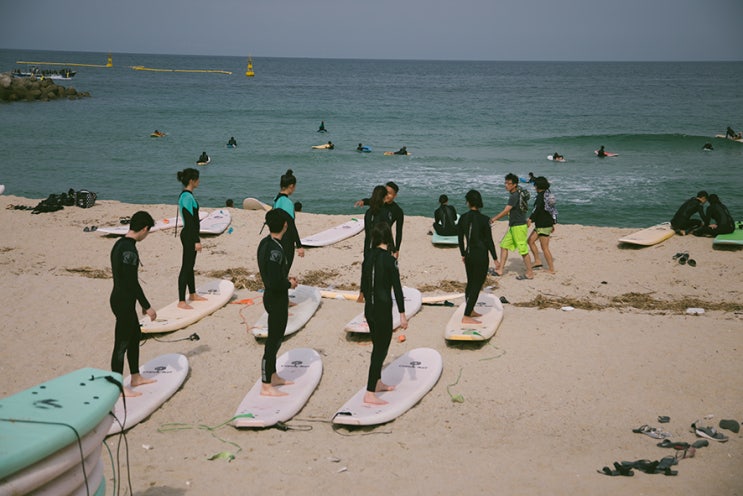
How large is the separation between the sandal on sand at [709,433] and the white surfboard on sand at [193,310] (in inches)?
252

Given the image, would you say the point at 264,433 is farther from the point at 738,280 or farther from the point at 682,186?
the point at 682,186

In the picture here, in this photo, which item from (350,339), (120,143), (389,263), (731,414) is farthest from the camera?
(120,143)

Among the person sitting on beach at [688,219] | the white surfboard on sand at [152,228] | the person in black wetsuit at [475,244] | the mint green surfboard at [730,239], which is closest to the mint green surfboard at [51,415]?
the person in black wetsuit at [475,244]

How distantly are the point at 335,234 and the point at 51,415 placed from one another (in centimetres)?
1122

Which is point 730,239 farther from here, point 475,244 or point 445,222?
point 475,244

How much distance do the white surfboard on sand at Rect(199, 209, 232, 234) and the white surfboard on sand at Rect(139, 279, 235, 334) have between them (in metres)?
4.47

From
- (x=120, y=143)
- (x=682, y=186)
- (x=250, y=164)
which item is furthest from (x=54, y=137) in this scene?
(x=682, y=186)

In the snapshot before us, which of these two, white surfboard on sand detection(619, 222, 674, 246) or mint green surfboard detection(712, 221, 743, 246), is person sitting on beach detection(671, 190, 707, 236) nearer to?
white surfboard on sand detection(619, 222, 674, 246)

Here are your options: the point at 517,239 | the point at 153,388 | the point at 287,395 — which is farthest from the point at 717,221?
the point at 153,388

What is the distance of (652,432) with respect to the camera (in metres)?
6.31

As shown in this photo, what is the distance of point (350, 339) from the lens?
8.63 meters

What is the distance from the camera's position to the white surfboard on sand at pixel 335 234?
14181 millimetres

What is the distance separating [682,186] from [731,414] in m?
21.2

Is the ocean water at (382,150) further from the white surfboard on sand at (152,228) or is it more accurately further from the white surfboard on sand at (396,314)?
the white surfboard on sand at (396,314)
